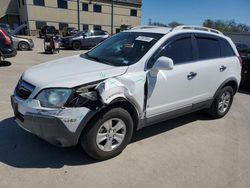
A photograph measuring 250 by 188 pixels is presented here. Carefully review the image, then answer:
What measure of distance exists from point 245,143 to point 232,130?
0.52 m

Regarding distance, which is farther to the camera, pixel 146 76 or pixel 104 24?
pixel 104 24

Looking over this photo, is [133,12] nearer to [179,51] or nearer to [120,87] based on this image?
[179,51]

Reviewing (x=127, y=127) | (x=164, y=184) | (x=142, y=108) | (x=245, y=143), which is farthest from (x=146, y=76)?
(x=245, y=143)

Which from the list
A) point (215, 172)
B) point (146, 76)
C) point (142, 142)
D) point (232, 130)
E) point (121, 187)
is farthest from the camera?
point (232, 130)

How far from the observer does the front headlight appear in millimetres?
2917

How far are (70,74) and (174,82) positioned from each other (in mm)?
1575

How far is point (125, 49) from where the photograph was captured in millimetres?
3953

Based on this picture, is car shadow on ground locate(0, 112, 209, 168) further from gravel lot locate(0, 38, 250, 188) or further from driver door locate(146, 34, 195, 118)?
driver door locate(146, 34, 195, 118)

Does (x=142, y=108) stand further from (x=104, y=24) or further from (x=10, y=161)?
(x=104, y=24)

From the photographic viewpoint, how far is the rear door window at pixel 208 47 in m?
4.33

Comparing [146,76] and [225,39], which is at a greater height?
Answer: [225,39]

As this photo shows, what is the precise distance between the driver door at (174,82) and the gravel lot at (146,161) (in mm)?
531

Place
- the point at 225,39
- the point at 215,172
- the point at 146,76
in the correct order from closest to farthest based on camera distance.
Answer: the point at 215,172 < the point at 146,76 < the point at 225,39

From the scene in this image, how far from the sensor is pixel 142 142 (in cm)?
393
